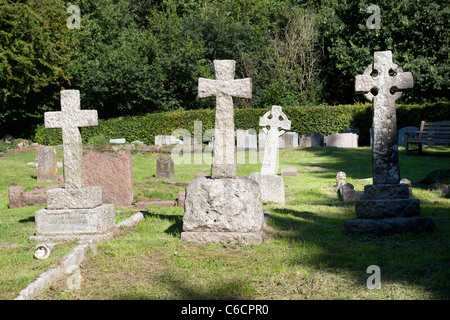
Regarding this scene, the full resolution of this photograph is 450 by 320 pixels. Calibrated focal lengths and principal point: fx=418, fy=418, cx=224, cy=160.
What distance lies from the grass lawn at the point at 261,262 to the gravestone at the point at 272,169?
3.89 feet

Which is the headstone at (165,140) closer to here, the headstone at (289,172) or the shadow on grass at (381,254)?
the headstone at (289,172)

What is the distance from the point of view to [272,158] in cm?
965

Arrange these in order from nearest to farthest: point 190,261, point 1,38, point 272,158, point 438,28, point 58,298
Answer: point 58,298 → point 190,261 → point 272,158 → point 1,38 → point 438,28

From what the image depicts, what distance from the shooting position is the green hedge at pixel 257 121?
21150 mm

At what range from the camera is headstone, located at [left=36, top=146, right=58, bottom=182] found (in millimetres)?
12490

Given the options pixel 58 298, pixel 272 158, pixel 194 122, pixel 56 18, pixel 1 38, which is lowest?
pixel 58 298

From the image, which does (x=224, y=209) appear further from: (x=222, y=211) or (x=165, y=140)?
(x=165, y=140)

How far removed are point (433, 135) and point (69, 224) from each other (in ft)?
45.5

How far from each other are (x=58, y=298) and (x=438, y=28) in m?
25.9

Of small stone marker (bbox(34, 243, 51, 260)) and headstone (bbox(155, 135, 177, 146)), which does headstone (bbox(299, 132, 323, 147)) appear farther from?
small stone marker (bbox(34, 243, 51, 260))

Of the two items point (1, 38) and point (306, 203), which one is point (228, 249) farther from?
point (1, 38)

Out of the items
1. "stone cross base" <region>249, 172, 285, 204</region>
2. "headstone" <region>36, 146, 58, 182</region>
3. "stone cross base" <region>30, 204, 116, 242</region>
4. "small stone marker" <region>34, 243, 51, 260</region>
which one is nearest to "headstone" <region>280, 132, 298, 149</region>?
"headstone" <region>36, 146, 58, 182</region>

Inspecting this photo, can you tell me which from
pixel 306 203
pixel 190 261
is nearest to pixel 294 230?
pixel 190 261

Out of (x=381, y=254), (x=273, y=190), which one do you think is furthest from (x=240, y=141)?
(x=381, y=254)
